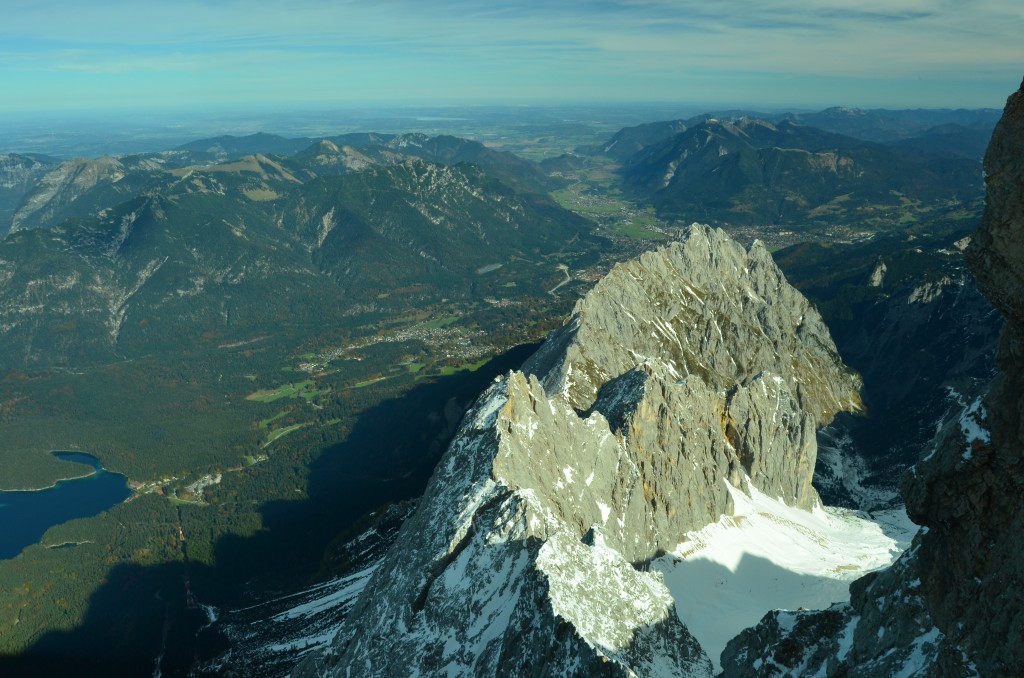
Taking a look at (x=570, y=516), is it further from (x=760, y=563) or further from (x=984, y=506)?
(x=984, y=506)

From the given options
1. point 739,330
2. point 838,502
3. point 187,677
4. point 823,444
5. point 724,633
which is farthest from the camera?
point 739,330

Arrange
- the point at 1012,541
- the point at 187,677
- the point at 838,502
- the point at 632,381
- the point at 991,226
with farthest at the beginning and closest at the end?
the point at 838,502 < the point at 187,677 < the point at 632,381 < the point at 1012,541 < the point at 991,226

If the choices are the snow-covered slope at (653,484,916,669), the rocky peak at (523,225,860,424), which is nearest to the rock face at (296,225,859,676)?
the rocky peak at (523,225,860,424)

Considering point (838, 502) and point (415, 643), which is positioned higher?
point (415, 643)

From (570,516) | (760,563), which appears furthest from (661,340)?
(570,516)

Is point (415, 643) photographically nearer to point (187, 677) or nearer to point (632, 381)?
point (632, 381)

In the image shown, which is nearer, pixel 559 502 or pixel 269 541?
pixel 559 502

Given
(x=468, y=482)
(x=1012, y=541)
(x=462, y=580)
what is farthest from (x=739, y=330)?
(x=1012, y=541)
